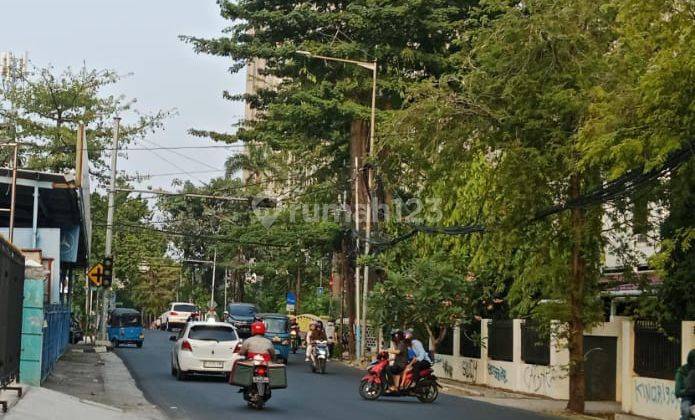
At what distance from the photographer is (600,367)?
29969 mm

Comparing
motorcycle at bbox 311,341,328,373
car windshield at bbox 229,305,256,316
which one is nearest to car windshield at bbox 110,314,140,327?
car windshield at bbox 229,305,256,316

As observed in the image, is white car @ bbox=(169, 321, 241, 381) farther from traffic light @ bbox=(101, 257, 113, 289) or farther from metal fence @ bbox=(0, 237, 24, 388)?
traffic light @ bbox=(101, 257, 113, 289)

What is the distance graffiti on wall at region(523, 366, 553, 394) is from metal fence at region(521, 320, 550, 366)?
215mm

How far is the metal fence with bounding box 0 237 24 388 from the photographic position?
17016 millimetres

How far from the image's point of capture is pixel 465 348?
38.9m

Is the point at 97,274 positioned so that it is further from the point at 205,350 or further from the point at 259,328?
the point at 259,328

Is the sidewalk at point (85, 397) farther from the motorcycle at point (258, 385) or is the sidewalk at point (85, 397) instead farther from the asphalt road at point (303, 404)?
the motorcycle at point (258, 385)

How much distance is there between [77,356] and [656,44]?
29.2 meters

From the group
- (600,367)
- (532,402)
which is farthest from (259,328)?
(600,367)

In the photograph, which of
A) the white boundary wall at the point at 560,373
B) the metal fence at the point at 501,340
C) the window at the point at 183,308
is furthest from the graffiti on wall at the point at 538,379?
the window at the point at 183,308

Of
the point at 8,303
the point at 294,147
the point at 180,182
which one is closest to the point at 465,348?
the point at 294,147

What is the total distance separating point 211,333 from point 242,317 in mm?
31443

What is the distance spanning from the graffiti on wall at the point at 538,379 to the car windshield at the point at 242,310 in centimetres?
3178

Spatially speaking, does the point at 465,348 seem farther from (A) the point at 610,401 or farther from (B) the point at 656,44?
(B) the point at 656,44
